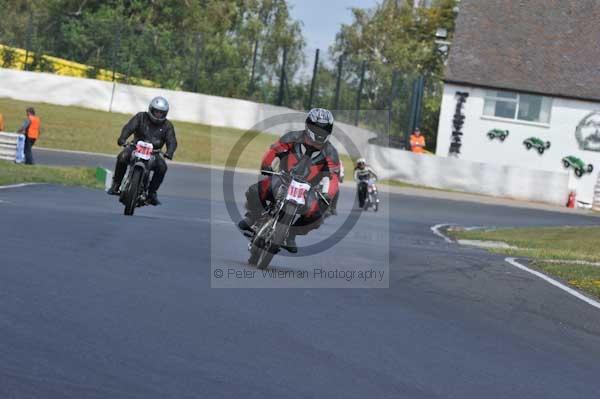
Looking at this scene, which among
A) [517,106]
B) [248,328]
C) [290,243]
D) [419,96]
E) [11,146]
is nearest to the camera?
[248,328]

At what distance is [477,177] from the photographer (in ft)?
139

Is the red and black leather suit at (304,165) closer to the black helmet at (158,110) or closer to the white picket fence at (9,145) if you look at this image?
the black helmet at (158,110)

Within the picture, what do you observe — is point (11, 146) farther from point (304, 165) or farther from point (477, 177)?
point (304, 165)

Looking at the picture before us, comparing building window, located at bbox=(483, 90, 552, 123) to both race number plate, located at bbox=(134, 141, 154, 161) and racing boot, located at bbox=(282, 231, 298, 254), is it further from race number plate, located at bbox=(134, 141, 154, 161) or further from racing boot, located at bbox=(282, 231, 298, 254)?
racing boot, located at bbox=(282, 231, 298, 254)

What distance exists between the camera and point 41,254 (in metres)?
10.8

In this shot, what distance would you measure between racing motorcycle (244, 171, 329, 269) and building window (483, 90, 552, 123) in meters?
39.2

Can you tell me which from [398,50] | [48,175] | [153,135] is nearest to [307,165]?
[153,135]

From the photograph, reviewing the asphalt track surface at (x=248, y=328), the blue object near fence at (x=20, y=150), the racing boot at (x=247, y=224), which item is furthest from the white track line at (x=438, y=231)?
the blue object near fence at (x=20, y=150)

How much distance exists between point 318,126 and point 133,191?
5.64 meters

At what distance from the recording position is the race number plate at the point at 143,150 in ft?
53.8

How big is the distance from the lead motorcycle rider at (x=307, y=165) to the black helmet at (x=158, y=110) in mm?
4777

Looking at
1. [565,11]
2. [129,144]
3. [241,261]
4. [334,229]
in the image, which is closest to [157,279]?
[241,261]

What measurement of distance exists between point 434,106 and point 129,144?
4010cm

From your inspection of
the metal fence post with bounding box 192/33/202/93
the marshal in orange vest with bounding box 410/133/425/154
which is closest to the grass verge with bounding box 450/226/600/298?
the marshal in orange vest with bounding box 410/133/425/154
